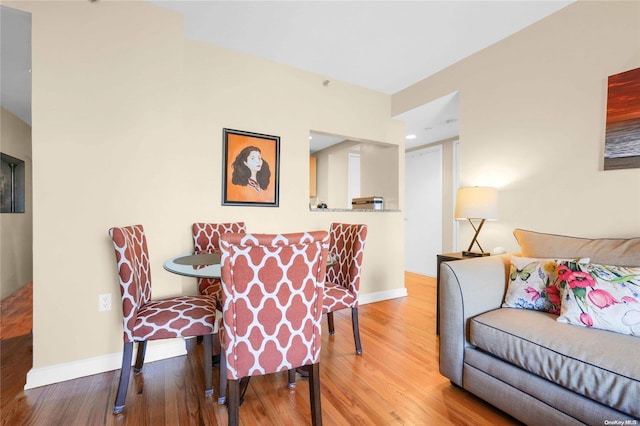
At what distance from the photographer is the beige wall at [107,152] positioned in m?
1.83

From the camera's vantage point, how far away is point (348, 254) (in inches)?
93.7

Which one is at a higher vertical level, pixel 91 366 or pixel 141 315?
pixel 141 315

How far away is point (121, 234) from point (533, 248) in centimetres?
255

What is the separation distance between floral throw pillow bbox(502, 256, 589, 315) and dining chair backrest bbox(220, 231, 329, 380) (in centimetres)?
127

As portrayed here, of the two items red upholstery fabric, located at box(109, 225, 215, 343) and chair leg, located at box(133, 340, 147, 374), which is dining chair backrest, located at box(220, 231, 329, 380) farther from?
chair leg, located at box(133, 340, 147, 374)

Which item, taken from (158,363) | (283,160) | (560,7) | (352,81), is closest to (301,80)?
(352,81)

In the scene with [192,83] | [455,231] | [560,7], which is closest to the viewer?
[560,7]

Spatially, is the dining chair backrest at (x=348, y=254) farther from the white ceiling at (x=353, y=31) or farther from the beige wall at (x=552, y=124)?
the white ceiling at (x=353, y=31)

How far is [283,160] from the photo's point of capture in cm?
300

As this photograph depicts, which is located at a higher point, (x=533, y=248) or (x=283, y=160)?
(x=283, y=160)

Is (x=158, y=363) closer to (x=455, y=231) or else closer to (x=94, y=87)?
(x=94, y=87)

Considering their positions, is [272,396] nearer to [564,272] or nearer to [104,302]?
[104,302]

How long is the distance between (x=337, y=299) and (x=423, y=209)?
3397 millimetres

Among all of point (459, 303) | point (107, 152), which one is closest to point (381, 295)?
point (459, 303)
